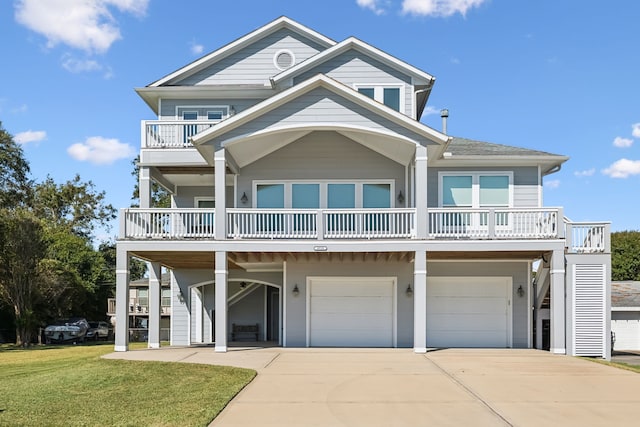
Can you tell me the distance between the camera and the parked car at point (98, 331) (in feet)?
112

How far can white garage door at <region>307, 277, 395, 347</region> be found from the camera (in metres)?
18.8

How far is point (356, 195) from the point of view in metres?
19.2

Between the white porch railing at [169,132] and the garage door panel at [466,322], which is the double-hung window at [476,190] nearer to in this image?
the garage door panel at [466,322]

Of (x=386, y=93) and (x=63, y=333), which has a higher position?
(x=386, y=93)

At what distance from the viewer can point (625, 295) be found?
2678 cm

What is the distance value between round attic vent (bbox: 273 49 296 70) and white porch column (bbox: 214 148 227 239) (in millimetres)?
5993

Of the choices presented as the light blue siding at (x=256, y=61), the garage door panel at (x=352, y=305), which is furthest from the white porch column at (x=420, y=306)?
the light blue siding at (x=256, y=61)

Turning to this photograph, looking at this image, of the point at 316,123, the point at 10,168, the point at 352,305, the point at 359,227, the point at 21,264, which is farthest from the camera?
the point at 10,168

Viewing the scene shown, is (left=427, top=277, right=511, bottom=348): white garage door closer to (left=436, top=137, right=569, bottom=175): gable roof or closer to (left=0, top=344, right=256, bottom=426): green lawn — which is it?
(left=436, top=137, right=569, bottom=175): gable roof

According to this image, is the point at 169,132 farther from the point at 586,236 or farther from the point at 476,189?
the point at 586,236

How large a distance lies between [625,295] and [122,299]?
2152 centimetres

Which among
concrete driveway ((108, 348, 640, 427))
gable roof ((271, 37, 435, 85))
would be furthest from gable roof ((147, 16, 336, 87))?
concrete driveway ((108, 348, 640, 427))

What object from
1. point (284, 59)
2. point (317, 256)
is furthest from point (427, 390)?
point (284, 59)

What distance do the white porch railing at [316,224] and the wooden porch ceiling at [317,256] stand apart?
0.69m
